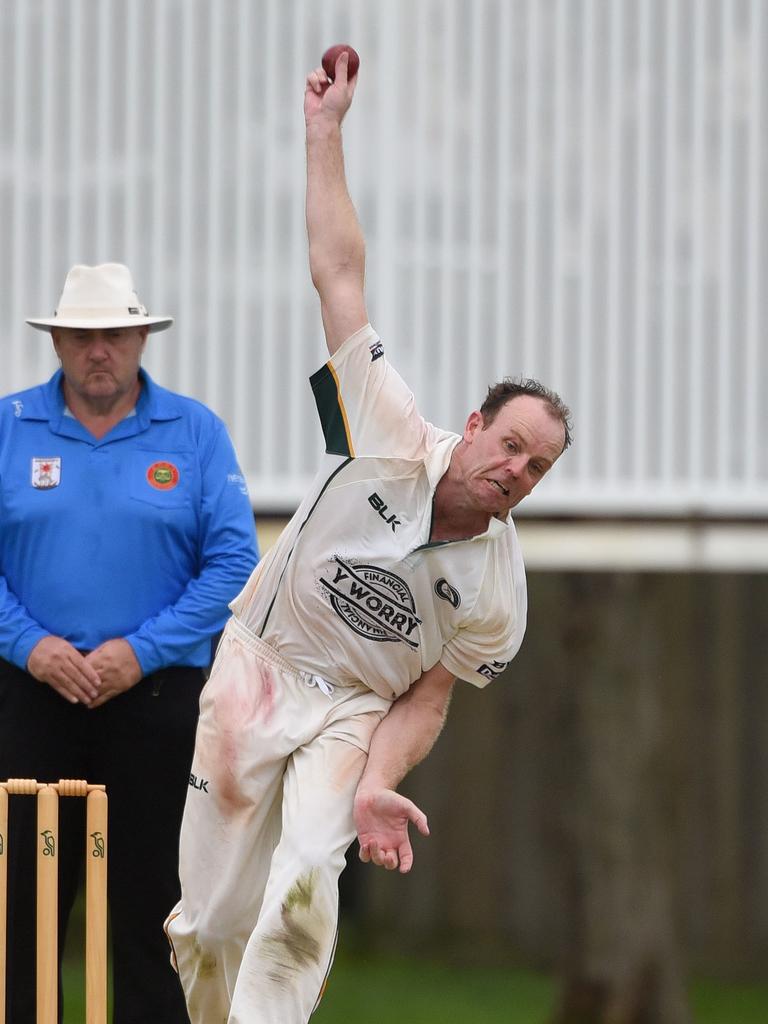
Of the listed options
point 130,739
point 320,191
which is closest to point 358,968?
point 130,739

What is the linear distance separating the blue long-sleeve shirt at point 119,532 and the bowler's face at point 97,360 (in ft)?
0.26

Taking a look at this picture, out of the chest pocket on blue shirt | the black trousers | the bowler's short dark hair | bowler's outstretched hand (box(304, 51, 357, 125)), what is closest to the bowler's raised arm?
bowler's outstretched hand (box(304, 51, 357, 125))

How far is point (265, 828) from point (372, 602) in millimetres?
530

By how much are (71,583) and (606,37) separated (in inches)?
111

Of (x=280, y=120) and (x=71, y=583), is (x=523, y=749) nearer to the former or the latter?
(x=280, y=120)

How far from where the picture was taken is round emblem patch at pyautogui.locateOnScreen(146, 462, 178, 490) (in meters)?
4.19

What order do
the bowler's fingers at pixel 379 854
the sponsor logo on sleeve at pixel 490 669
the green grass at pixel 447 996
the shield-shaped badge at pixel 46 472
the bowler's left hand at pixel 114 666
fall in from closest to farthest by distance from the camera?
the bowler's fingers at pixel 379 854, the sponsor logo on sleeve at pixel 490 669, the bowler's left hand at pixel 114 666, the shield-shaped badge at pixel 46 472, the green grass at pixel 447 996

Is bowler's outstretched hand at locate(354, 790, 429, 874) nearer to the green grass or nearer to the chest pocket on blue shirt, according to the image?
the chest pocket on blue shirt

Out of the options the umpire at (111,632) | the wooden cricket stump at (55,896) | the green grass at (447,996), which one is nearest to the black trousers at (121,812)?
the umpire at (111,632)

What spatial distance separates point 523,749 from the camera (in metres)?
6.57

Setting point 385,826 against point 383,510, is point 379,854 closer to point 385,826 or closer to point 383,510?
point 385,826

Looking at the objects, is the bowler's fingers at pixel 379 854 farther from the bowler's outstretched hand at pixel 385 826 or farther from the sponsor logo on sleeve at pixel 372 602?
the sponsor logo on sleeve at pixel 372 602

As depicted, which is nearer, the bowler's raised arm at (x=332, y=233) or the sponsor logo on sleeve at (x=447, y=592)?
the bowler's raised arm at (x=332, y=233)

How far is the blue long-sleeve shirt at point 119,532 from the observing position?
Result: 4.09 meters
